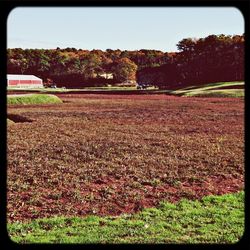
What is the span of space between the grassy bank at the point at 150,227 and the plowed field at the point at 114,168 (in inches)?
24.7

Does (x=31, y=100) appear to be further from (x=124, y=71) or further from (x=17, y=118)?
(x=124, y=71)

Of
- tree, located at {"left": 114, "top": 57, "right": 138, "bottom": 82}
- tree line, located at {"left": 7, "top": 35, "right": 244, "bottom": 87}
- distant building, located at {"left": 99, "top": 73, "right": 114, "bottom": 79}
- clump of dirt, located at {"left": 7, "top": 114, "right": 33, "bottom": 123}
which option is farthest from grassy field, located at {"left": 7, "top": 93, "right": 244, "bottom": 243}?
distant building, located at {"left": 99, "top": 73, "right": 114, "bottom": 79}

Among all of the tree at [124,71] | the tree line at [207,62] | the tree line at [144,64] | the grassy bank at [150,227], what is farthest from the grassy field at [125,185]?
the tree at [124,71]

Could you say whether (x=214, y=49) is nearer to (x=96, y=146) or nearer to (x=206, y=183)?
(x=96, y=146)

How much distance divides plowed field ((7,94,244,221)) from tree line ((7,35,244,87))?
228 feet

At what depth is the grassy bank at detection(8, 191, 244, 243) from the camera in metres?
7.09

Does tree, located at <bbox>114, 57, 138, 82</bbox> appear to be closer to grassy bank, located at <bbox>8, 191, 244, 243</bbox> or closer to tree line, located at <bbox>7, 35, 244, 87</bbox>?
tree line, located at <bbox>7, 35, 244, 87</bbox>

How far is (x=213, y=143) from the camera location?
1927 centimetres

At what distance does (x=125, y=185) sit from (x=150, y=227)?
3.65m

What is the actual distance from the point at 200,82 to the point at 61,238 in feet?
294

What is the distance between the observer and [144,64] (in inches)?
6216

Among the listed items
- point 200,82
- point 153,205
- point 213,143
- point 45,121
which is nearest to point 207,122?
point 213,143

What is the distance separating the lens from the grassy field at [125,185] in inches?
303

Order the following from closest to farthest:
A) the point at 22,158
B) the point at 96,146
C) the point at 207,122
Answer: the point at 22,158, the point at 96,146, the point at 207,122
